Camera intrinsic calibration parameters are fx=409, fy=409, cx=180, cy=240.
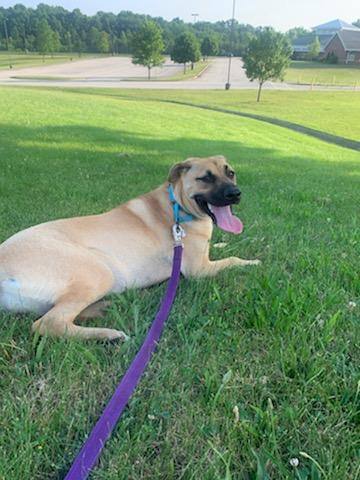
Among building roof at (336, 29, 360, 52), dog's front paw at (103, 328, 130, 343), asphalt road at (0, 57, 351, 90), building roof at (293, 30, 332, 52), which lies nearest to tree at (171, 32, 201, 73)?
asphalt road at (0, 57, 351, 90)

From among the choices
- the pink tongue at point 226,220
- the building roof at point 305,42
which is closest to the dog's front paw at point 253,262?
the pink tongue at point 226,220

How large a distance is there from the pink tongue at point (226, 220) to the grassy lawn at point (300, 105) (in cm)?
1801

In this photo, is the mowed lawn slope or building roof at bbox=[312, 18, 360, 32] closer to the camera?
the mowed lawn slope

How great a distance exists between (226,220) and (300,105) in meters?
34.6

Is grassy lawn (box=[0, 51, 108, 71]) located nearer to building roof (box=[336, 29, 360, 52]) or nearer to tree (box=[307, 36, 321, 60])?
tree (box=[307, 36, 321, 60])

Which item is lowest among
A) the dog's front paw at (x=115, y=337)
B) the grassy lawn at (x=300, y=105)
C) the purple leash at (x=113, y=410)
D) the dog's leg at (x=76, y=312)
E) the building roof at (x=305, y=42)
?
the grassy lawn at (x=300, y=105)

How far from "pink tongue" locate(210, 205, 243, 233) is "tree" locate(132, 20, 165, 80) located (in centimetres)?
6023

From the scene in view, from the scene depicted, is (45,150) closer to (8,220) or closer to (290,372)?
(8,220)

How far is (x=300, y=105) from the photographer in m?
34.9

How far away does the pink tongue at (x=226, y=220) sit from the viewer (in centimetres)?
364

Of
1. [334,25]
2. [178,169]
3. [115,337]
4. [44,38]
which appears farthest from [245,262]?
[334,25]

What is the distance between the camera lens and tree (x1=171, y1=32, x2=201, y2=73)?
225 ft

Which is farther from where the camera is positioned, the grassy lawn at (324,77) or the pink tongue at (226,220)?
the grassy lawn at (324,77)

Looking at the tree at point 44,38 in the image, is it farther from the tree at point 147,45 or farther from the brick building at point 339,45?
the brick building at point 339,45
